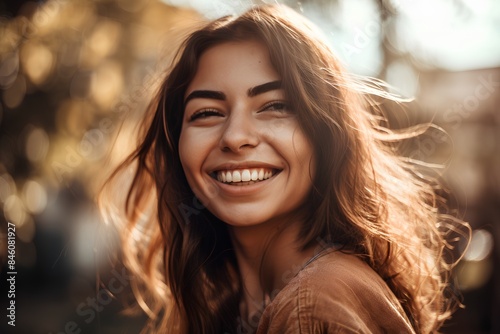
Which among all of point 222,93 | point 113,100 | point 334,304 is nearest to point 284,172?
point 222,93

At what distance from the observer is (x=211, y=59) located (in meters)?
1.91

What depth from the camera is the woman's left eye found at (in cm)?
177

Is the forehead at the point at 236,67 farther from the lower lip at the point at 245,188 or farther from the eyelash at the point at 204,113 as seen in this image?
the lower lip at the point at 245,188

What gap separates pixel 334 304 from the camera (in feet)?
4.46

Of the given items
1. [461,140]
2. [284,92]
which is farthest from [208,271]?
[461,140]

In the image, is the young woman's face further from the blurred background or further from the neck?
the blurred background

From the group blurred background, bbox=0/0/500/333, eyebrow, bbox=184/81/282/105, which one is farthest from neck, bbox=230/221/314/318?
blurred background, bbox=0/0/500/333

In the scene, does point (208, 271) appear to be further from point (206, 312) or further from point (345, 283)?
point (345, 283)

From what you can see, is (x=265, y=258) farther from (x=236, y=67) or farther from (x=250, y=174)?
(x=236, y=67)

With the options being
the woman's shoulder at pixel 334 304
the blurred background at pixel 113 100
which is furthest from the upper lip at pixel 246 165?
the blurred background at pixel 113 100

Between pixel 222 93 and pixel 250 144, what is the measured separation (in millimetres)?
212

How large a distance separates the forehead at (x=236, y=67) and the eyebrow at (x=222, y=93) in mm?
14

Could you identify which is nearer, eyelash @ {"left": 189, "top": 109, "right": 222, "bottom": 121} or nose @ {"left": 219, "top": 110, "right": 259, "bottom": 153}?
nose @ {"left": 219, "top": 110, "right": 259, "bottom": 153}

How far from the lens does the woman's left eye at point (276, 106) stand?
177cm
